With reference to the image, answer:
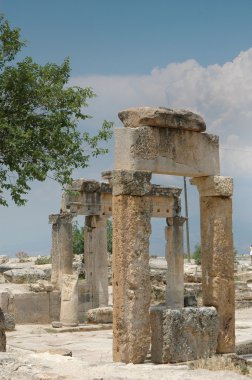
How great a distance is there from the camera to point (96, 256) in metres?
21.4

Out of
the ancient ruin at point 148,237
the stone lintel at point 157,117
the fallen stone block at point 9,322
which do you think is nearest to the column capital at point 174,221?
the fallen stone block at point 9,322

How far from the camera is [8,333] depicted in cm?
1661

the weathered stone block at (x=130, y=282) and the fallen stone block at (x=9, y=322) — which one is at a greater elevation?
the weathered stone block at (x=130, y=282)

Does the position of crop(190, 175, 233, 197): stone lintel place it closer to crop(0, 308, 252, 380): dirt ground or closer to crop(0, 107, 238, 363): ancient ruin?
crop(0, 107, 238, 363): ancient ruin

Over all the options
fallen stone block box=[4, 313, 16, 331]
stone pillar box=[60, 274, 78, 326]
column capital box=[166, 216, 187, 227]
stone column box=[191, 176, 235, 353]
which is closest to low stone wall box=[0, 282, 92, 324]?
stone pillar box=[60, 274, 78, 326]

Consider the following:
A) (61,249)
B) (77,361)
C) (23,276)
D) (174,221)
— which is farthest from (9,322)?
(77,361)

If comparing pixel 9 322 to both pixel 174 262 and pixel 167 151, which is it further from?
pixel 167 151

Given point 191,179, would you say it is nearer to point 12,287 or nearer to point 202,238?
point 202,238

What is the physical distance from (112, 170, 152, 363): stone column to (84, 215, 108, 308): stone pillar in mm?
10380

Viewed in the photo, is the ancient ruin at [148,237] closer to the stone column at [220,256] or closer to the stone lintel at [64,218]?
the stone column at [220,256]

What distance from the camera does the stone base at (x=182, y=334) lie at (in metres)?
10.7

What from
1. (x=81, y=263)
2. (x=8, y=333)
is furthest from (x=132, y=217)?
(x=81, y=263)

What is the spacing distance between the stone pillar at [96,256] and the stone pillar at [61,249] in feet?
3.64

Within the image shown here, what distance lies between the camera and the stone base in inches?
423
